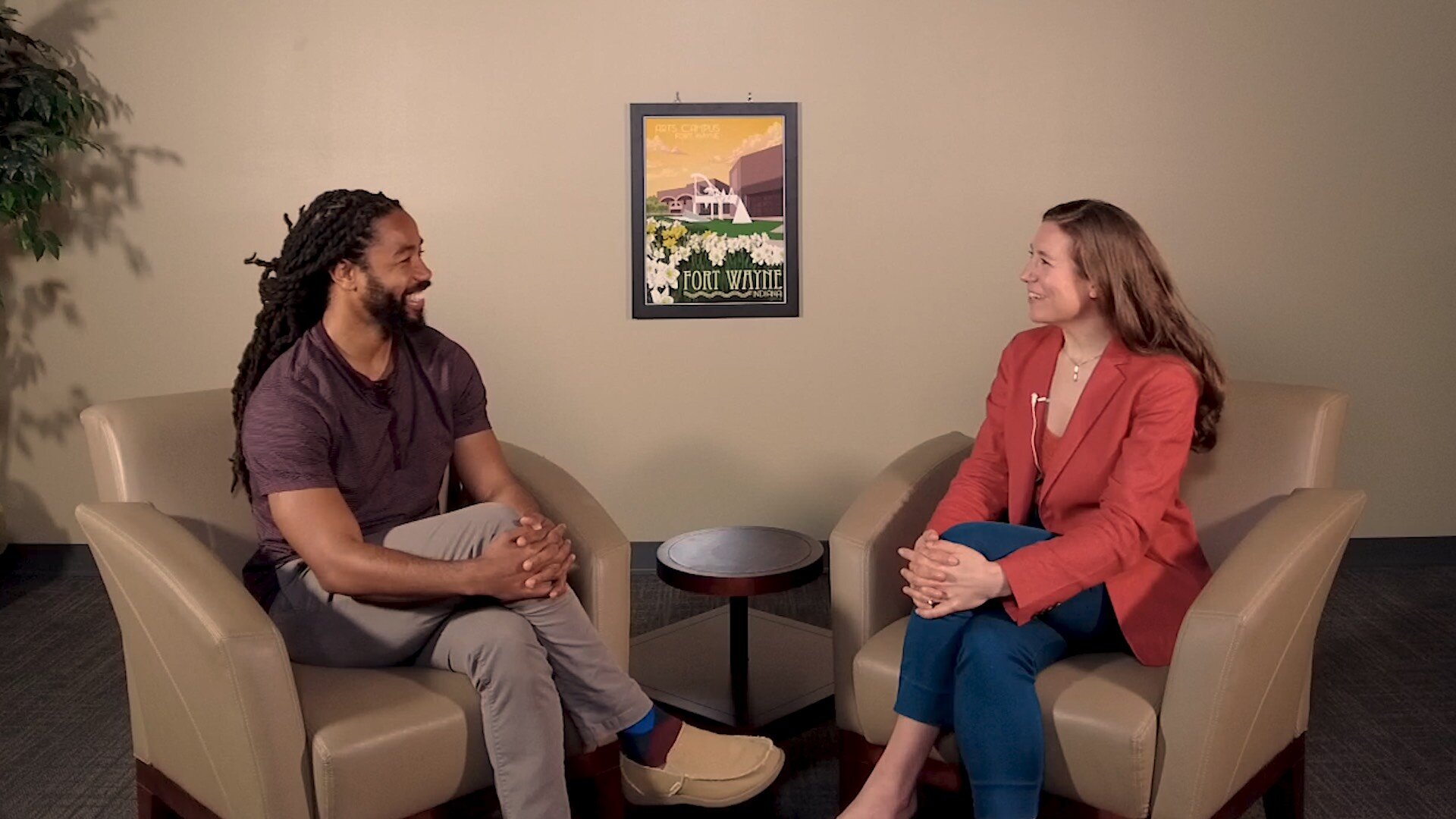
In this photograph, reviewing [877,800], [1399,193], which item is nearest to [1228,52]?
[1399,193]

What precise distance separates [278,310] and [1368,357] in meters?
3.43

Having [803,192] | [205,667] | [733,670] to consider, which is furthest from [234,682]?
[803,192]

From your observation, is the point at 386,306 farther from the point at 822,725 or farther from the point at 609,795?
the point at 822,725

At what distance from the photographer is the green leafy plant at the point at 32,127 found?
3756 millimetres

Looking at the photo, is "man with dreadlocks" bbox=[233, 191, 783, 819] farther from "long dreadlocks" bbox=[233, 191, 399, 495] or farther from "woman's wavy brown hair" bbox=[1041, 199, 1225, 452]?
"woman's wavy brown hair" bbox=[1041, 199, 1225, 452]

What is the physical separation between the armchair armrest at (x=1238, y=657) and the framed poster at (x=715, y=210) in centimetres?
217

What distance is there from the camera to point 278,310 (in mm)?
2646

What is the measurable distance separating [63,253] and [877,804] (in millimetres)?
3277

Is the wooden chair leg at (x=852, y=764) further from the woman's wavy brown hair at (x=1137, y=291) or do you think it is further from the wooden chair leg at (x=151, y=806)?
the wooden chair leg at (x=151, y=806)

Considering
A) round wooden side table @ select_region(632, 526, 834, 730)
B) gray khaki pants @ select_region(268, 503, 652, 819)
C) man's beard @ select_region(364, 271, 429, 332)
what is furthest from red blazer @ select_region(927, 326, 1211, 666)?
man's beard @ select_region(364, 271, 429, 332)

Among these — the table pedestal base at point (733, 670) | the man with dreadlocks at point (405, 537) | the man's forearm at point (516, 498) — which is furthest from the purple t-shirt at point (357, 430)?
the table pedestal base at point (733, 670)

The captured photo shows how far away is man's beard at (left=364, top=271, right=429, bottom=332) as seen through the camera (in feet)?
8.48

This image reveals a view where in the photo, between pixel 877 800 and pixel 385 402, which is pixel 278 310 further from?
pixel 877 800

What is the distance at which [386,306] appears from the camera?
2.60 meters
